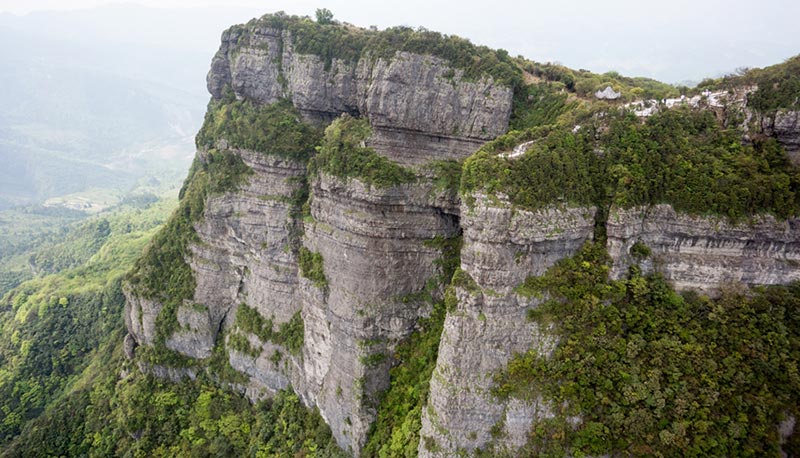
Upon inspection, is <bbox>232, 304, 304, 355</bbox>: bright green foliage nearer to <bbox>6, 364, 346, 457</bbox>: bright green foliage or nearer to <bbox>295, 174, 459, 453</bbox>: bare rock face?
<bbox>295, 174, 459, 453</bbox>: bare rock face

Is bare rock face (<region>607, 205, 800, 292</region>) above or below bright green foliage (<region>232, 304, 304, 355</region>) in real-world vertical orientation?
above

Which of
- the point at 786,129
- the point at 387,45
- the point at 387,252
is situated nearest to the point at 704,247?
the point at 786,129

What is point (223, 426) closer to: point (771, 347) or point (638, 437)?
point (638, 437)

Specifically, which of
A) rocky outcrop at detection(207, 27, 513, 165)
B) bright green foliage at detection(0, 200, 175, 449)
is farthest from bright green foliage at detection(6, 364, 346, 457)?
rocky outcrop at detection(207, 27, 513, 165)

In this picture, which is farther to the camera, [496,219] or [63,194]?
[63,194]

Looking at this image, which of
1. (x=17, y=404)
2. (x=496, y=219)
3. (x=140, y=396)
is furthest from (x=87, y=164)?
(x=496, y=219)

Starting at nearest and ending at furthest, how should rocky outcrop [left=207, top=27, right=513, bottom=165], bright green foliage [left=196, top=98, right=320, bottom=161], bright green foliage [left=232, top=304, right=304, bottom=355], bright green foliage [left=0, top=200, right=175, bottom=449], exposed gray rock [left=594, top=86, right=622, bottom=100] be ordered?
exposed gray rock [left=594, top=86, right=622, bottom=100] → rocky outcrop [left=207, top=27, right=513, bottom=165] → bright green foliage [left=196, top=98, right=320, bottom=161] → bright green foliage [left=232, top=304, right=304, bottom=355] → bright green foliage [left=0, top=200, right=175, bottom=449]
